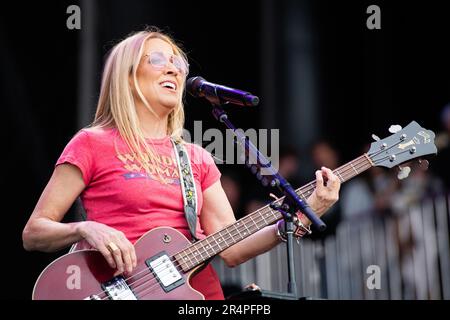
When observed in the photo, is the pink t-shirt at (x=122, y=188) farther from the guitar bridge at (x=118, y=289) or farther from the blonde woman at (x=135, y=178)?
the guitar bridge at (x=118, y=289)

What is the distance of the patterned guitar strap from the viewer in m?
3.10

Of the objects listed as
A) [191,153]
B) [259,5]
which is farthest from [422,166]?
[259,5]

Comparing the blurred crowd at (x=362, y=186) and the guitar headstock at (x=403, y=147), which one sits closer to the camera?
the guitar headstock at (x=403, y=147)

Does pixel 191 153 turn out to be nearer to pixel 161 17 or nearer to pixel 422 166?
pixel 422 166

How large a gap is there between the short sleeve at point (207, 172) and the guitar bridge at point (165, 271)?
527 mm

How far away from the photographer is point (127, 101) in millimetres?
3314

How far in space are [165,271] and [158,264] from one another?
41 millimetres

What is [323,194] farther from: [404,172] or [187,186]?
[187,186]

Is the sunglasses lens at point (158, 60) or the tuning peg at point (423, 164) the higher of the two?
the sunglasses lens at point (158, 60)

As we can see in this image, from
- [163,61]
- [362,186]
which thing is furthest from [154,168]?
[362,186]

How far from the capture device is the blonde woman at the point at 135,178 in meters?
2.99

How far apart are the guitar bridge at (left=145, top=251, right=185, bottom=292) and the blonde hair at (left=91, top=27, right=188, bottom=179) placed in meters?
0.43

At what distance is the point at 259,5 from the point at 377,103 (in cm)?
145

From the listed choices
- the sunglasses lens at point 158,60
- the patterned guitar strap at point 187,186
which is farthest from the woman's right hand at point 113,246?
the sunglasses lens at point 158,60
